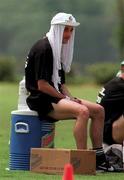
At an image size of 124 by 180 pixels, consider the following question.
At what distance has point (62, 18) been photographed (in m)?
9.04

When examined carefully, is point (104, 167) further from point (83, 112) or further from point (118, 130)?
point (83, 112)

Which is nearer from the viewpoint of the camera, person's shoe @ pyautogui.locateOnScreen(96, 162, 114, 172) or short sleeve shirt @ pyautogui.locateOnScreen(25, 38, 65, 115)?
short sleeve shirt @ pyautogui.locateOnScreen(25, 38, 65, 115)

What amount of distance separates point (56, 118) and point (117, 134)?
3.01 ft

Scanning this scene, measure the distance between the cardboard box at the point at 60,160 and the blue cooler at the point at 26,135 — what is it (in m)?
0.23

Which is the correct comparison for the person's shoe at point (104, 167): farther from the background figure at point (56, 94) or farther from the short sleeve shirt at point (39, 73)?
the short sleeve shirt at point (39, 73)

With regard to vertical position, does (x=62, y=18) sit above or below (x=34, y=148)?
above

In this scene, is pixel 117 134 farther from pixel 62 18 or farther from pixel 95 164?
pixel 62 18

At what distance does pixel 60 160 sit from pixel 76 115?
55 cm

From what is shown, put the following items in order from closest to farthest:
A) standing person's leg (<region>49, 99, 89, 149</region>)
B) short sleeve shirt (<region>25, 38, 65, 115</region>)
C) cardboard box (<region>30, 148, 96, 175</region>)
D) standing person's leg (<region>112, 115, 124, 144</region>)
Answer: cardboard box (<region>30, 148, 96, 175</region>) < standing person's leg (<region>49, 99, 89, 149</region>) < short sleeve shirt (<region>25, 38, 65, 115</region>) < standing person's leg (<region>112, 115, 124, 144</region>)

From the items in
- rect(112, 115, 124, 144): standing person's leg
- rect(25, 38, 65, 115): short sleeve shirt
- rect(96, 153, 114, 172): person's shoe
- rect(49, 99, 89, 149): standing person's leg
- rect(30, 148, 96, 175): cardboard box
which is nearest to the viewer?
rect(30, 148, 96, 175): cardboard box

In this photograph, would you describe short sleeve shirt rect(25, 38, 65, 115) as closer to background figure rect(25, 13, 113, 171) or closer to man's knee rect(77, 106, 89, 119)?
background figure rect(25, 13, 113, 171)

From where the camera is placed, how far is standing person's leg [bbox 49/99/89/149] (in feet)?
28.5

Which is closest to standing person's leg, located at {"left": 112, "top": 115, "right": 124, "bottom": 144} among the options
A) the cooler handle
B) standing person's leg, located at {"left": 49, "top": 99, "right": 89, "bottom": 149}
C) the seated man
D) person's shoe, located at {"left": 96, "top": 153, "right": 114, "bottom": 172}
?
the seated man

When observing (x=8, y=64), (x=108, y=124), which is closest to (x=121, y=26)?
(x=8, y=64)
